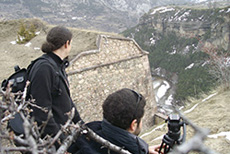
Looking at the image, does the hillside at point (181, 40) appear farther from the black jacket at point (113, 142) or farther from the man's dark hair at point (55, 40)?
the black jacket at point (113, 142)

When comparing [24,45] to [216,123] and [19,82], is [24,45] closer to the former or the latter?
[19,82]

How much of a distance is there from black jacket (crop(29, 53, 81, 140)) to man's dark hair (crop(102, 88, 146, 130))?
24.7 inches

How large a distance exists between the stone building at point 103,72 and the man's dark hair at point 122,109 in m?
4.20

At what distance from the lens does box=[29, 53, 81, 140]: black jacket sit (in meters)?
1.79

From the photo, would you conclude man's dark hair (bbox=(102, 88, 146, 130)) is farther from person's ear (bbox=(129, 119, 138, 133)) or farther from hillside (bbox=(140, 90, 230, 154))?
hillside (bbox=(140, 90, 230, 154))

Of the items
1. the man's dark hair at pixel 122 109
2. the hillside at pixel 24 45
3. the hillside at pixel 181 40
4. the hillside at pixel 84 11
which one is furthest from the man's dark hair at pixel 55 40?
the hillside at pixel 84 11

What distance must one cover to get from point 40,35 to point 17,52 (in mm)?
1966

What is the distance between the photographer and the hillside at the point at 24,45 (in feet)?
22.3

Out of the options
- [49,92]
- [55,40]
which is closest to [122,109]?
[49,92]

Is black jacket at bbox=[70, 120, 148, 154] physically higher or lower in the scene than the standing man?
lower

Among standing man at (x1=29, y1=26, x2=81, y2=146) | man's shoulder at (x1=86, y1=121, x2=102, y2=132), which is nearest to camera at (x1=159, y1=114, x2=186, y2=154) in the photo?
man's shoulder at (x1=86, y1=121, x2=102, y2=132)

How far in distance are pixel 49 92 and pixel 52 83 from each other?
0.10 meters

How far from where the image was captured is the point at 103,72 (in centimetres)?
635

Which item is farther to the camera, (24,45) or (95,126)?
(24,45)
